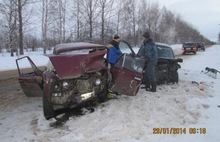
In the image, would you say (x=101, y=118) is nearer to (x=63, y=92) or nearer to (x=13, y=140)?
(x=63, y=92)

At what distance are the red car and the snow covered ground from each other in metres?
0.37

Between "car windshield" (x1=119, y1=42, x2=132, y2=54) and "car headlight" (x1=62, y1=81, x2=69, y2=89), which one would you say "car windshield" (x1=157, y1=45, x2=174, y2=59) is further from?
"car headlight" (x1=62, y1=81, x2=69, y2=89)

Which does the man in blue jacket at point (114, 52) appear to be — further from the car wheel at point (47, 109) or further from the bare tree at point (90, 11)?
the bare tree at point (90, 11)

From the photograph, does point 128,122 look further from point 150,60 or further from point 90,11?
point 90,11

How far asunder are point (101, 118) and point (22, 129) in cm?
170

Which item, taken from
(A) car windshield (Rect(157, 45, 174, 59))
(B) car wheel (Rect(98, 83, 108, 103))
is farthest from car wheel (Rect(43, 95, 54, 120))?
(A) car windshield (Rect(157, 45, 174, 59))

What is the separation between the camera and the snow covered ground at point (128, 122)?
5734mm

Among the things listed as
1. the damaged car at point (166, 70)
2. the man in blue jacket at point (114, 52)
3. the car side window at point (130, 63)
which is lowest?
the damaged car at point (166, 70)

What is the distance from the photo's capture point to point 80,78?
6.79 m

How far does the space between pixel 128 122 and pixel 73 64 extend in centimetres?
175

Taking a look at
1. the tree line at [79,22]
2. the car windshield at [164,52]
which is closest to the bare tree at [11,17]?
the tree line at [79,22]

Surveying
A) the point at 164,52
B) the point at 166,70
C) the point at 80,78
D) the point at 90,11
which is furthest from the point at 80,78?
the point at 90,11

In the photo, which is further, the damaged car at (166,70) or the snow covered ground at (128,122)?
the damaged car at (166,70)

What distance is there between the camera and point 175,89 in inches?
379
